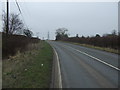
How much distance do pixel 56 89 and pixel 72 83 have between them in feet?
3.86

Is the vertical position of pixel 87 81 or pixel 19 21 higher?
pixel 19 21

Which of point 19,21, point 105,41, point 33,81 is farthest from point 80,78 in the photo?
point 19,21

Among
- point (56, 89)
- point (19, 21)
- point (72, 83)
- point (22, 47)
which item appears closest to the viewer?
point (56, 89)

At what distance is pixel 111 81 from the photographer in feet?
33.6

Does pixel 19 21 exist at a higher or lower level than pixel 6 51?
higher

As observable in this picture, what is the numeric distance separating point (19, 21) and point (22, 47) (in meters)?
34.3

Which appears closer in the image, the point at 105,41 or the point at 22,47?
the point at 22,47

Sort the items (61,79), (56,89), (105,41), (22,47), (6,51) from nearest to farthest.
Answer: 1. (56,89)
2. (61,79)
3. (6,51)
4. (22,47)
5. (105,41)

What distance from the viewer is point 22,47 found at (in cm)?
3061

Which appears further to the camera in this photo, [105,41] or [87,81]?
[105,41]

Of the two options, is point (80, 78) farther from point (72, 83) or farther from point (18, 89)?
point (18, 89)

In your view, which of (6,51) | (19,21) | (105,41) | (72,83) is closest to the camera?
(72,83)

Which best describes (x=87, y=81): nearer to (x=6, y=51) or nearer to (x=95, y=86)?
(x=95, y=86)

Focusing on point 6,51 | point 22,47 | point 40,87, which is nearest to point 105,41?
point 22,47
